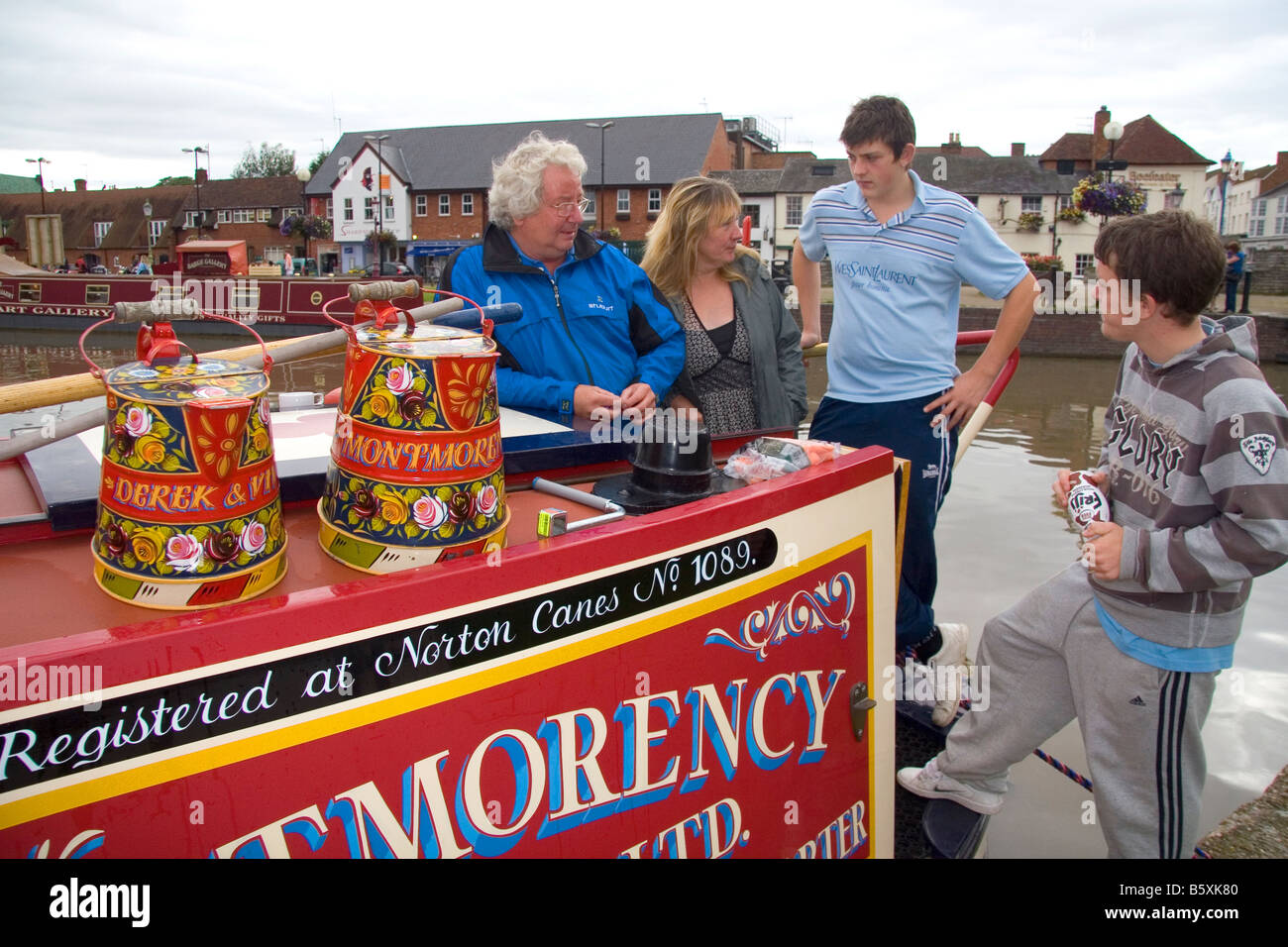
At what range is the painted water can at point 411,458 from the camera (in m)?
1.51

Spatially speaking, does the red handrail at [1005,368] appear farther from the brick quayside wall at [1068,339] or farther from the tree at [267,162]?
the tree at [267,162]

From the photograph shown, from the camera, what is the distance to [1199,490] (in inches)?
75.9

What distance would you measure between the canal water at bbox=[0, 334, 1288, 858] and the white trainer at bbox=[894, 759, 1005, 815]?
17cm

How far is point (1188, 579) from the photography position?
1.85 m

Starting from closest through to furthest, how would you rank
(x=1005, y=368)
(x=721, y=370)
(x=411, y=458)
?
(x=411, y=458), (x=721, y=370), (x=1005, y=368)

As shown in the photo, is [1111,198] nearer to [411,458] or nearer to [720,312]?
[720,312]

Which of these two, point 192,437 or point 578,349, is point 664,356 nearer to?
point 578,349

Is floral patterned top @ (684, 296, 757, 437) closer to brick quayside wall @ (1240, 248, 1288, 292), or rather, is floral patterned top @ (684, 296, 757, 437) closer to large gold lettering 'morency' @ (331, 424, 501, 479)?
large gold lettering 'morency' @ (331, 424, 501, 479)

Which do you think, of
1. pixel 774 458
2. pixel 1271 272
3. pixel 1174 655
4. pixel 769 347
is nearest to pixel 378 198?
pixel 1271 272

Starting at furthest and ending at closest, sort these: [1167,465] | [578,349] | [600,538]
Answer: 1. [578,349]
2. [1167,465]
3. [600,538]

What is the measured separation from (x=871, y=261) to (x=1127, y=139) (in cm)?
5271

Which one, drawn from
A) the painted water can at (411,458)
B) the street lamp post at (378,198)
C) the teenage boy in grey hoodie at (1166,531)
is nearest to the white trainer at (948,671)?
the teenage boy in grey hoodie at (1166,531)

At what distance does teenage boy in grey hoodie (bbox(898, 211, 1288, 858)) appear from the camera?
1.80 m

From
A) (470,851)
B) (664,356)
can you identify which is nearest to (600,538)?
(470,851)
